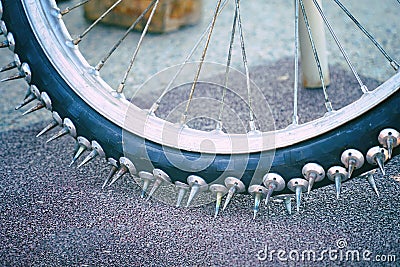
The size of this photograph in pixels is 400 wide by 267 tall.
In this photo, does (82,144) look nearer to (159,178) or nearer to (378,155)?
(159,178)

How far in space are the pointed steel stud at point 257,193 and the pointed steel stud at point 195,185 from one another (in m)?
0.08

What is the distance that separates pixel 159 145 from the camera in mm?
1099

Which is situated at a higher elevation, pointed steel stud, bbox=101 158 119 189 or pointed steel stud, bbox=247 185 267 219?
pointed steel stud, bbox=247 185 267 219

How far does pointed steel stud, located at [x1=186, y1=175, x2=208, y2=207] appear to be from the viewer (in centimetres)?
108

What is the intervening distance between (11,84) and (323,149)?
3.39 feet

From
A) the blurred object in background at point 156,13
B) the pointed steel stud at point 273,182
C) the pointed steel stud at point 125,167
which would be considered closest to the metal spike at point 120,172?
the pointed steel stud at point 125,167

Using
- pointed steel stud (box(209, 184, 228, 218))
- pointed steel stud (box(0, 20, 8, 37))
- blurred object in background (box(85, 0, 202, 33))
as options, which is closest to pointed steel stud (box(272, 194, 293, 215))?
pointed steel stud (box(209, 184, 228, 218))

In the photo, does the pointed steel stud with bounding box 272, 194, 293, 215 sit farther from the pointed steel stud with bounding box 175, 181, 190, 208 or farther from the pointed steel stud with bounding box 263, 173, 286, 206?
the pointed steel stud with bounding box 175, 181, 190, 208

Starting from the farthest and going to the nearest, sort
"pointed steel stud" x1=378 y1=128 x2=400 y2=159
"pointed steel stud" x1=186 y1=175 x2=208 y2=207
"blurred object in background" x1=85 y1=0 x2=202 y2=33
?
"blurred object in background" x1=85 y1=0 x2=202 y2=33, "pointed steel stud" x1=186 y1=175 x2=208 y2=207, "pointed steel stud" x1=378 y1=128 x2=400 y2=159

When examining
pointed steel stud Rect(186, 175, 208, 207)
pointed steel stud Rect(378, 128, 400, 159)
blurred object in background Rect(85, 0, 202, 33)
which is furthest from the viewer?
blurred object in background Rect(85, 0, 202, 33)

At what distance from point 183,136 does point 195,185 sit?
0.09 metres

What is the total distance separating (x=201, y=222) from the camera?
1103mm

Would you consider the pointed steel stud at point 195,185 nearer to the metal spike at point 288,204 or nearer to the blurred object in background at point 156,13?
the metal spike at point 288,204

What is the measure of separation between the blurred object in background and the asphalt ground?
92 centimetres
